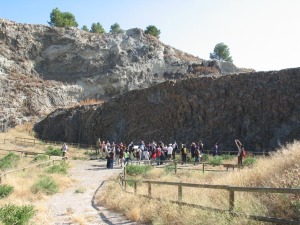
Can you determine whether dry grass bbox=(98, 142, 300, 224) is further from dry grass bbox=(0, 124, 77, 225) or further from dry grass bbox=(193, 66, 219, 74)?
dry grass bbox=(193, 66, 219, 74)

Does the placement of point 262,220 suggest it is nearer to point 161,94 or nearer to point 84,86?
point 161,94

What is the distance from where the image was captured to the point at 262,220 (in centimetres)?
734

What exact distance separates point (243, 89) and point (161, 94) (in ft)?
35.4

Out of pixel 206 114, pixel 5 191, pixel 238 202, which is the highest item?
pixel 206 114

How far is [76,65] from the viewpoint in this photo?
72.8 meters

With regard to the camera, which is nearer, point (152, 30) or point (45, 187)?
point (45, 187)

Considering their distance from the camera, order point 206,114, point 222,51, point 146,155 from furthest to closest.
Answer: point 222,51
point 206,114
point 146,155

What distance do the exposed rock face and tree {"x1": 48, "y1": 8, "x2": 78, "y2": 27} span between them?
160 feet

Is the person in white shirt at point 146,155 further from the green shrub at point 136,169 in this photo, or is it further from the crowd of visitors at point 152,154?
the green shrub at point 136,169

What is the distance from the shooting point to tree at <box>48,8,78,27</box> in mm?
97119

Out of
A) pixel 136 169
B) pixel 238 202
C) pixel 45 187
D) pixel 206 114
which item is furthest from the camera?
pixel 206 114

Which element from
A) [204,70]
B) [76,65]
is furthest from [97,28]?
[204,70]

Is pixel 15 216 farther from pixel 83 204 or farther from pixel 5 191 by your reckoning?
pixel 5 191

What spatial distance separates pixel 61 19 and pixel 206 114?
222 feet
